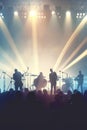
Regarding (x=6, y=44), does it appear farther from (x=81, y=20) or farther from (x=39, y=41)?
(x=81, y=20)

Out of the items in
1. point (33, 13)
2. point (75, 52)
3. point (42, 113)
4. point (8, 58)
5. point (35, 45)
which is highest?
point (33, 13)

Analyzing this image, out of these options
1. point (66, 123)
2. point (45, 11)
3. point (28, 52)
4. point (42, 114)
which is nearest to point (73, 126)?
point (66, 123)

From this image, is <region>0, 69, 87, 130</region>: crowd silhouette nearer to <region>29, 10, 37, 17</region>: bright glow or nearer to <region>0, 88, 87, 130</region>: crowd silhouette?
<region>0, 88, 87, 130</region>: crowd silhouette

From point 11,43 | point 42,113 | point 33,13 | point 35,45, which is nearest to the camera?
point 42,113

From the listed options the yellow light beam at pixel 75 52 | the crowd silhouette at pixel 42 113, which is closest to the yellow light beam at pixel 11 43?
the yellow light beam at pixel 75 52

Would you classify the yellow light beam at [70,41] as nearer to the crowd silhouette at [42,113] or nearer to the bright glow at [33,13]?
the bright glow at [33,13]

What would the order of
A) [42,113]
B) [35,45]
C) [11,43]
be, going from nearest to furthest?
[42,113] < [11,43] < [35,45]

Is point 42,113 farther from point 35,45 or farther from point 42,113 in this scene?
point 35,45

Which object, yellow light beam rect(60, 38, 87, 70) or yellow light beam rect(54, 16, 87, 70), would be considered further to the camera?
yellow light beam rect(60, 38, 87, 70)

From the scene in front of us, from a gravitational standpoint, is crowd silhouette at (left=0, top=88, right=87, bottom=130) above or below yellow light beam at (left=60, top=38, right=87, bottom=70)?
below

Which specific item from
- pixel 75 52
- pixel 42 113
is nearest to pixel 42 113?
pixel 42 113

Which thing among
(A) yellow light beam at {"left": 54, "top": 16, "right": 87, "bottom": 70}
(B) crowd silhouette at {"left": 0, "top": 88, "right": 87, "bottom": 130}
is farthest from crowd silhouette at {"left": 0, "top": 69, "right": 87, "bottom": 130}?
(A) yellow light beam at {"left": 54, "top": 16, "right": 87, "bottom": 70}

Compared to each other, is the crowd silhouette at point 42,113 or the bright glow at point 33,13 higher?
the bright glow at point 33,13

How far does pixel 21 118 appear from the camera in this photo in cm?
536
